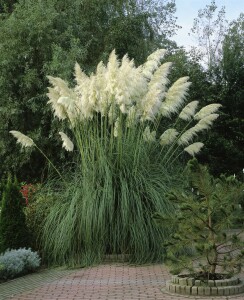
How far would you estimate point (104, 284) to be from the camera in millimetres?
7445

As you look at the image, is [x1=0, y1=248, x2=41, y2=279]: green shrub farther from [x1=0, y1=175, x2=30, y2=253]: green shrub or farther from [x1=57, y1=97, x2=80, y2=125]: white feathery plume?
[x1=57, y1=97, x2=80, y2=125]: white feathery plume

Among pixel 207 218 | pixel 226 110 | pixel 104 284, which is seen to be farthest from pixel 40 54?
pixel 207 218

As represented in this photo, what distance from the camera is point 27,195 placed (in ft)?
36.6

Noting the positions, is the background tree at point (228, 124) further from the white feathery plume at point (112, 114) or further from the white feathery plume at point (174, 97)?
the white feathery plume at point (112, 114)

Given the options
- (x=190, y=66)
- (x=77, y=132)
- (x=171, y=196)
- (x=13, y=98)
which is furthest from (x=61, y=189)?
(x=190, y=66)

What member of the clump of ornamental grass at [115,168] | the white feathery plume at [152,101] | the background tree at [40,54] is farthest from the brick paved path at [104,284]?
the background tree at [40,54]

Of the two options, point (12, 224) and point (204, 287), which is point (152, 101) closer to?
point (12, 224)

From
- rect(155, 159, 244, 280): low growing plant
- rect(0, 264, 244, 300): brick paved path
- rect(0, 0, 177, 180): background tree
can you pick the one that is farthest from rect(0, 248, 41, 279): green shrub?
rect(0, 0, 177, 180): background tree

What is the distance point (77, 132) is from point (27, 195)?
192 centimetres

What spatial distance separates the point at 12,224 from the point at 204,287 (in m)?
4.22

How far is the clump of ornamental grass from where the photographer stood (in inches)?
358

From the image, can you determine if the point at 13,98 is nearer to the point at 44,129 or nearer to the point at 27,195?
the point at 44,129

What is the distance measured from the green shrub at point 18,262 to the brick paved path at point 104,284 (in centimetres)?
17

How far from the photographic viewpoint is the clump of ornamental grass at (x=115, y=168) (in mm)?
9102
